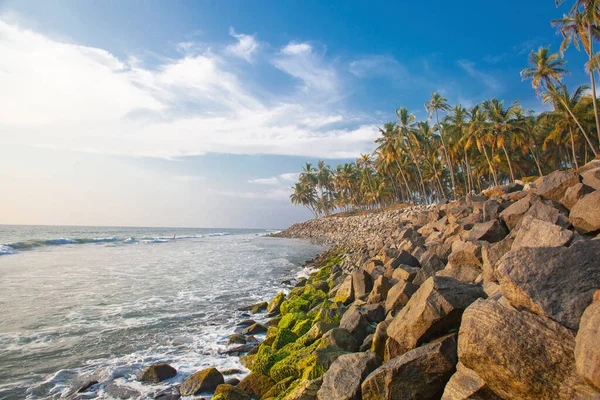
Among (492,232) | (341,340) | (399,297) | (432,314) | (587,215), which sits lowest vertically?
(341,340)

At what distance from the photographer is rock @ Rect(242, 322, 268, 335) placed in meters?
9.06

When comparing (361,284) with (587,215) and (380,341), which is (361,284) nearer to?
(380,341)

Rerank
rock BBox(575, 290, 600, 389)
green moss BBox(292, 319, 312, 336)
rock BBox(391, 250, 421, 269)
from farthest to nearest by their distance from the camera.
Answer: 1. rock BBox(391, 250, 421, 269)
2. green moss BBox(292, 319, 312, 336)
3. rock BBox(575, 290, 600, 389)

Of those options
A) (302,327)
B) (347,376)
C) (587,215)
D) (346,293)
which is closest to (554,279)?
(347,376)

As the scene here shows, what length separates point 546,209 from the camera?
756 cm

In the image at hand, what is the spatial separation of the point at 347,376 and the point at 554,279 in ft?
9.10

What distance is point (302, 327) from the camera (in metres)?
7.77

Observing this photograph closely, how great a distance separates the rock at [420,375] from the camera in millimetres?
3912

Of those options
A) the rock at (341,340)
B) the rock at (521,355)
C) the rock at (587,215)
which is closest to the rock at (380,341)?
the rock at (341,340)

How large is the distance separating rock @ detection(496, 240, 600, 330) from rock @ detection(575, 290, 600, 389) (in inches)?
9.8

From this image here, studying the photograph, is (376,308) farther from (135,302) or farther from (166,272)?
(166,272)

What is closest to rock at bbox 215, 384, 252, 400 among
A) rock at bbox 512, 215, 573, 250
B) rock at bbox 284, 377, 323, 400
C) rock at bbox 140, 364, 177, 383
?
rock at bbox 284, 377, 323, 400

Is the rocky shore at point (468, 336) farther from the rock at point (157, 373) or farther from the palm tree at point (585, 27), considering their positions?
the palm tree at point (585, 27)

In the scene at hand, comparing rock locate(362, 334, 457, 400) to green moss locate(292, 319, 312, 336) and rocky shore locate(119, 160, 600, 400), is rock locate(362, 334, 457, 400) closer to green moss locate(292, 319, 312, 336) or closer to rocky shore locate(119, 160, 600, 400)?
rocky shore locate(119, 160, 600, 400)
